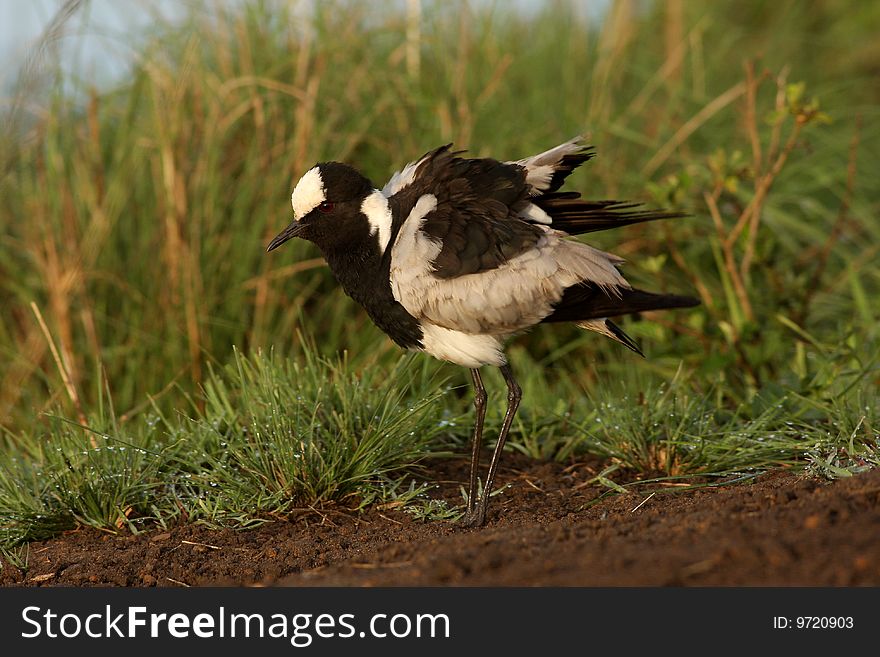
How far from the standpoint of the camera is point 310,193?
149 inches

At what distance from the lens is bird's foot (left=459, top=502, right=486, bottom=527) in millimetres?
3508

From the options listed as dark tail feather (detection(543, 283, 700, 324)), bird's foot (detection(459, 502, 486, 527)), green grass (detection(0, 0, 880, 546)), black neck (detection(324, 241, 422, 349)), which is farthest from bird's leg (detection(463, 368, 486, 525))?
dark tail feather (detection(543, 283, 700, 324))

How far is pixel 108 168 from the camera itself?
595cm

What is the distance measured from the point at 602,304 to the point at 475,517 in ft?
2.74

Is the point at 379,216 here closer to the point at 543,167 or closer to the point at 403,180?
the point at 403,180

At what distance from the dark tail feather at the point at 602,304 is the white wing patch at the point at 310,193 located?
932 millimetres

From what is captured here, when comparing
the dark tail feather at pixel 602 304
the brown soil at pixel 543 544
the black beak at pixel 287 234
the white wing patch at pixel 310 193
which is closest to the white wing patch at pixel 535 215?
the dark tail feather at pixel 602 304

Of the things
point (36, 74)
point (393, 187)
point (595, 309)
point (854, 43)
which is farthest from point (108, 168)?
point (854, 43)

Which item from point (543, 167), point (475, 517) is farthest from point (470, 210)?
point (475, 517)

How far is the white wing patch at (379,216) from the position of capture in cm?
368

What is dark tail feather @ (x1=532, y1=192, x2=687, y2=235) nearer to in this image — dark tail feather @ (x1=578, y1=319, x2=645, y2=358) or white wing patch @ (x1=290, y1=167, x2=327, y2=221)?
dark tail feather @ (x1=578, y1=319, x2=645, y2=358)

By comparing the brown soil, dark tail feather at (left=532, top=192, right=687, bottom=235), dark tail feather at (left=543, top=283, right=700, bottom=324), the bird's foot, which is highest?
dark tail feather at (left=532, top=192, right=687, bottom=235)

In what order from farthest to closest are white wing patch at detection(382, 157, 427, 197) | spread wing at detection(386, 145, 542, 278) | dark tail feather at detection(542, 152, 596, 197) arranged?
white wing patch at detection(382, 157, 427, 197)
dark tail feather at detection(542, 152, 596, 197)
spread wing at detection(386, 145, 542, 278)

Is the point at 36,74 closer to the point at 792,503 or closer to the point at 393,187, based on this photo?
the point at 393,187
